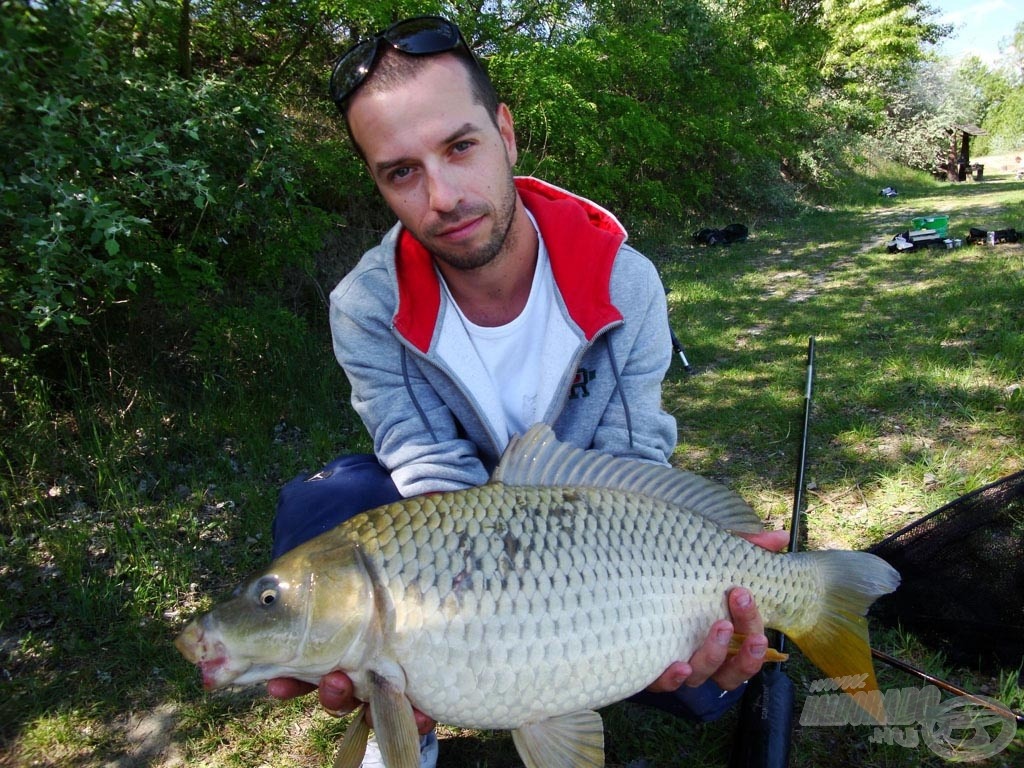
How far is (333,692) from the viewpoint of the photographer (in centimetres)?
97

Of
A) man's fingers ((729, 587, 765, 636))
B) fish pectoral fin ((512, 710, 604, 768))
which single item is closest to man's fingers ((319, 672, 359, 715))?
fish pectoral fin ((512, 710, 604, 768))

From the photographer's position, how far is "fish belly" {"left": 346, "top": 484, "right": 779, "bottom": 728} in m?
0.93

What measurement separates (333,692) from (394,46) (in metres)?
1.12

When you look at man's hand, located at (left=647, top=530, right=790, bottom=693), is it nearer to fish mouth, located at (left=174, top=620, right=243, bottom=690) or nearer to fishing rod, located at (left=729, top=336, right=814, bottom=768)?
fishing rod, located at (left=729, top=336, right=814, bottom=768)

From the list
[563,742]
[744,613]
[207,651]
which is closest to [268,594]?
[207,651]

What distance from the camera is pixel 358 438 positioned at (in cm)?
267

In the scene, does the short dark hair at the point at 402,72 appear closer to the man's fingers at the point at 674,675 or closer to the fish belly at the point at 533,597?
the fish belly at the point at 533,597

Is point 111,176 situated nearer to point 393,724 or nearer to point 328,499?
point 328,499

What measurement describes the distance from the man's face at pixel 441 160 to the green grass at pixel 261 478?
102cm

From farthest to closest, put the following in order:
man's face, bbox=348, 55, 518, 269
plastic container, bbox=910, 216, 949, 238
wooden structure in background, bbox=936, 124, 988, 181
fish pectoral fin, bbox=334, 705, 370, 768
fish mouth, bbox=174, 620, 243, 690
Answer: wooden structure in background, bbox=936, 124, 988, 181 → plastic container, bbox=910, 216, 949, 238 → man's face, bbox=348, 55, 518, 269 → fish pectoral fin, bbox=334, 705, 370, 768 → fish mouth, bbox=174, 620, 243, 690

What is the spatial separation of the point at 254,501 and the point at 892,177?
1677cm

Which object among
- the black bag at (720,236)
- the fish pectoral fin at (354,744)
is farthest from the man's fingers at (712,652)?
the black bag at (720,236)

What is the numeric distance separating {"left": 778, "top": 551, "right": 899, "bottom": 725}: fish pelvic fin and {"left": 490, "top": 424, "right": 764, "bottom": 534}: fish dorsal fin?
134mm

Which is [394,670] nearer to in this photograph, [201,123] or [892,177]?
[201,123]
